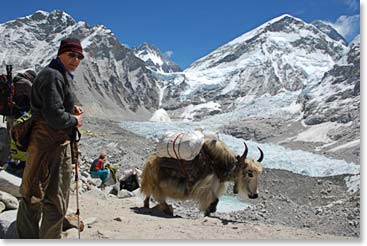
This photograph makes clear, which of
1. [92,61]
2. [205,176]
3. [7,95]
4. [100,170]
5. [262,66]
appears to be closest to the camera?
[7,95]

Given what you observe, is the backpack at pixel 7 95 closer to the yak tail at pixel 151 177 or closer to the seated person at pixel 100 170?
the yak tail at pixel 151 177

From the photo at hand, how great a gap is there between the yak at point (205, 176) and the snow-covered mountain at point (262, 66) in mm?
117714

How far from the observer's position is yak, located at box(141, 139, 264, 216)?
241 inches

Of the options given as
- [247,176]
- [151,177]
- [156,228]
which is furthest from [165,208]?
[156,228]

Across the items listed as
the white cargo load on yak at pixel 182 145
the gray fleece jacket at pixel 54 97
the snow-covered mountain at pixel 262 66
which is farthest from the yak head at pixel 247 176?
the snow-covered mountain at pixel 262 66

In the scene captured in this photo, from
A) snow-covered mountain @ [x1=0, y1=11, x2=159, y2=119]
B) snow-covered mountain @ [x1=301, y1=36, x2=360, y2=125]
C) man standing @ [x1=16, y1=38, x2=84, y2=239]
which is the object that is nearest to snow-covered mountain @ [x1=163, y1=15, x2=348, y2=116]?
snow-covered mountain @ [x1=0, y1=11, x2=159, y2=119]

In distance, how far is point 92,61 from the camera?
9269 cm

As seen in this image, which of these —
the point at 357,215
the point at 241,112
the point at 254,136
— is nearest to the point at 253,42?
the point at 241,112

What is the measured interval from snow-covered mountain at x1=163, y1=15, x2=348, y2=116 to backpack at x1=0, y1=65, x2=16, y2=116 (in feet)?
390

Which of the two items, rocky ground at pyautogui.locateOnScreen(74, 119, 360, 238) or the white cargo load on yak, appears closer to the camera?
the white cargo load on yak

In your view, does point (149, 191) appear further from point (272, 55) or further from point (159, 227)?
point (272, 55)

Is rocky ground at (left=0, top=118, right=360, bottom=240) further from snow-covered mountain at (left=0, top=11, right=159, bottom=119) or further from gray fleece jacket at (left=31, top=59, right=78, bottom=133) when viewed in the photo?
snow-covered mountain at (left=0, top=11, right=159, bottom=119)

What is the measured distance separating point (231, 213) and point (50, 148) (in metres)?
9.63

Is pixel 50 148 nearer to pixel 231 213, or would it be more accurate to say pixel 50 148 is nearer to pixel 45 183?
pixel 45 183
